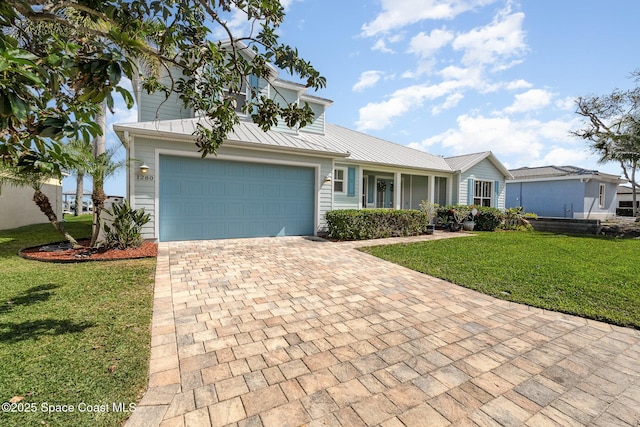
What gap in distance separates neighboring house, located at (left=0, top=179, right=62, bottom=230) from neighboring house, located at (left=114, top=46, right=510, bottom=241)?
648 centimetres

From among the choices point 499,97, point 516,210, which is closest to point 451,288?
point 499,97

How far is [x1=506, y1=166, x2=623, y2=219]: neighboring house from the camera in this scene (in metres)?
20.2

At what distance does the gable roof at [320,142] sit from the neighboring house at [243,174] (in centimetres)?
3

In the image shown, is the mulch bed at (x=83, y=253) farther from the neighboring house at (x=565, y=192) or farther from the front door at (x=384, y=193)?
A: the neighboring house at (x=565, y=192)

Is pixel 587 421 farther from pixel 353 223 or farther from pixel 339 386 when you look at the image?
pixel 353 223

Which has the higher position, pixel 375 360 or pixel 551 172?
pixel 551 172

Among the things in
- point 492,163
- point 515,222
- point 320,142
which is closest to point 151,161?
point 320,142

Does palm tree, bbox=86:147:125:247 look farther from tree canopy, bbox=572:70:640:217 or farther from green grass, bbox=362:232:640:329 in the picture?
tree canopy, bbox=572:70:640:217

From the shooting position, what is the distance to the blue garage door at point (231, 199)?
859cm

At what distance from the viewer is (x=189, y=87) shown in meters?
3.86

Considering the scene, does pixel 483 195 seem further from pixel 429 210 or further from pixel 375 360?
pixel 375 360

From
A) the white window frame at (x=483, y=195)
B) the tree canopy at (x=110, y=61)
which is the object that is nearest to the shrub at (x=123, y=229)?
the tree canopy at (x=110, y=61)

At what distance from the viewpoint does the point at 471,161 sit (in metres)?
15.8

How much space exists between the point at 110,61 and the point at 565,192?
88.1 ft
